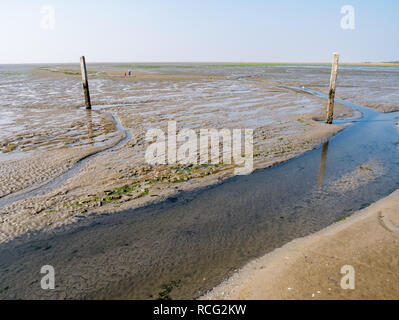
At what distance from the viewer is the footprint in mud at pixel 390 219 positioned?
5405 mm

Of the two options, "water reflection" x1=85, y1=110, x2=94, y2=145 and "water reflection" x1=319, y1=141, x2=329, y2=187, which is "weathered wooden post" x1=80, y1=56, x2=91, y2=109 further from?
"water reflection" x1=319, y1=141, x2=329, y2=187

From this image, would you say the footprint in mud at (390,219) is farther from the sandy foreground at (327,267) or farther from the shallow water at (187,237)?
the shallow water at (187,237)

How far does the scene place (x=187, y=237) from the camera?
5.66m

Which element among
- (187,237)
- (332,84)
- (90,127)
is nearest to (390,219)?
(187,237)

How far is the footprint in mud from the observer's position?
5405 millimetres

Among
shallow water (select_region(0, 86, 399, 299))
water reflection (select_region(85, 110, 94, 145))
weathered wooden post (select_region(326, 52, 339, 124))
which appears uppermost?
weathered wooden post (select_region(326, 52, 339, 124))

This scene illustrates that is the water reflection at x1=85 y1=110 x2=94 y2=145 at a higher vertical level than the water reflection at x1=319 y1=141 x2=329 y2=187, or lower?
higher

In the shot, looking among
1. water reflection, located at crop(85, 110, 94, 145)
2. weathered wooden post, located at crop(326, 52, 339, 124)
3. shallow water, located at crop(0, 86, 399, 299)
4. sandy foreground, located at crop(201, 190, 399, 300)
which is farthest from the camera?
weathered wooden post, located at crop(326, 52, 339, 124)

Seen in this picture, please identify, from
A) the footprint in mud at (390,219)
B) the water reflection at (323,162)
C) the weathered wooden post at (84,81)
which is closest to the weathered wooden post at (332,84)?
the water reflection at (323,162)

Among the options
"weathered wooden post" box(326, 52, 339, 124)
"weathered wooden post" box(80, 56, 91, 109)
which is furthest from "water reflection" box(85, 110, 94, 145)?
"weathered wooden post" box(326, 52, 339, 124)

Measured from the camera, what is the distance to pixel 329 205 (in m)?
6.86

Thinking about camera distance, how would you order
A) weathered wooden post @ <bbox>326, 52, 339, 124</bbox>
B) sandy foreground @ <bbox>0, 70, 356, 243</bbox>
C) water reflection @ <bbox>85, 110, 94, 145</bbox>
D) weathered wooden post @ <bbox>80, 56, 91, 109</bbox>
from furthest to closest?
1. weathered wooden post @ <bbox>80, 56, 91, 109</bbox>
2. weathered wooden post @ <bbox>326, 52, 339, 124</bbox>
3. water reflection @ <bbox>85, 110, 94, 145</bbox>
4. sandy foreground @ <bbox>0, 70, 356, 243</bbox>

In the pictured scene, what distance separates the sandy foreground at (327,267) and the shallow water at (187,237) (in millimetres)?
360

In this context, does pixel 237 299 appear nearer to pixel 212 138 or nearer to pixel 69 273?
pixel 69 273
